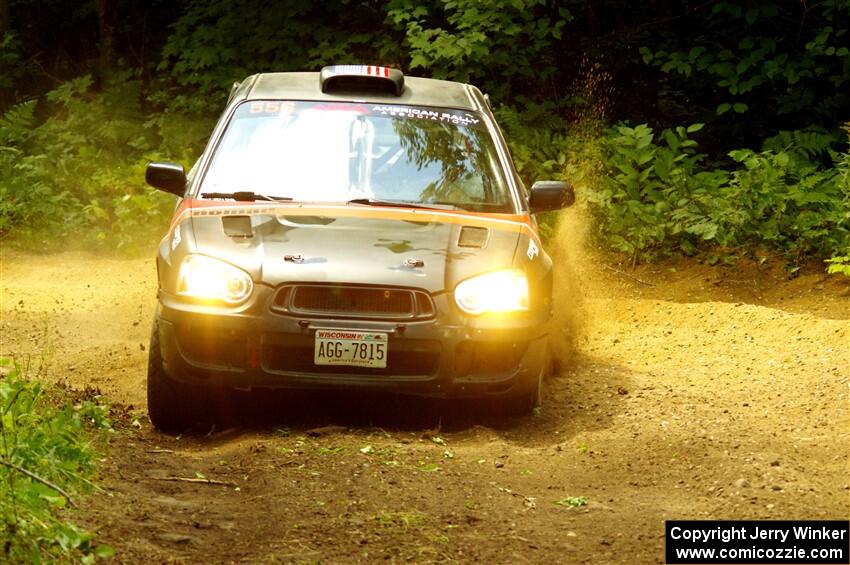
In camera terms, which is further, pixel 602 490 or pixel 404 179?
pixel 404 179

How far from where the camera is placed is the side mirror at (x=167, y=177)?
7047 mm

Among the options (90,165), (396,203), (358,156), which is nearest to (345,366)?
(396,203)

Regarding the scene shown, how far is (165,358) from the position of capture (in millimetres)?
6199

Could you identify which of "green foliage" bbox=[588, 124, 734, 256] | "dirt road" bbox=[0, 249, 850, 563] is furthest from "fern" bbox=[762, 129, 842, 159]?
"dirt road" bbox=[0, 249, 850, 563]

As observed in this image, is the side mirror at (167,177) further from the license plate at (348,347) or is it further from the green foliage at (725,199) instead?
the green foliage at (725,199)

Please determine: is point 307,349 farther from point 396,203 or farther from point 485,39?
point 485,39

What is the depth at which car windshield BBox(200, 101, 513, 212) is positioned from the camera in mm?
6988

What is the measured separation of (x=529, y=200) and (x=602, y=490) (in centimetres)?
232

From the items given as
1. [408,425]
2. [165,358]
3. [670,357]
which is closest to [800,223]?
[670,357]

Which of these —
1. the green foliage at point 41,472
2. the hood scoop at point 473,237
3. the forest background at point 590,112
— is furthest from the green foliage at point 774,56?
the green foliage at point 41,472

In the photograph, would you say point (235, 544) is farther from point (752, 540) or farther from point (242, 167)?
point (242, 167)

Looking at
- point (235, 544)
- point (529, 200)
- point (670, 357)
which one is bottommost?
point (670, 357)

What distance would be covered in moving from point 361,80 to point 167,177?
1.41 meters

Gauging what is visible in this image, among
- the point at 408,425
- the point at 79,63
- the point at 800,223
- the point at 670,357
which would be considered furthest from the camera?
the point at 79,63
